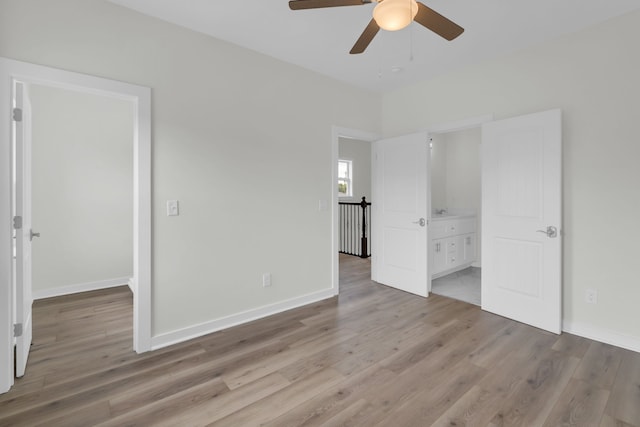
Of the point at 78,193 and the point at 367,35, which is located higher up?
the point at 367,35

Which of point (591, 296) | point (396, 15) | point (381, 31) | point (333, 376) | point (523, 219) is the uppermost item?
point (381, 31)

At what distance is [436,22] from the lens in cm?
182

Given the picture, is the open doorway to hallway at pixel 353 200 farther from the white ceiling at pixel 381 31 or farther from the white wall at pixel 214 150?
the white ceiling at pixel 381 31

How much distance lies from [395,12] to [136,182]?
2.19m

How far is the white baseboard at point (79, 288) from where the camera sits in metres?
3.84

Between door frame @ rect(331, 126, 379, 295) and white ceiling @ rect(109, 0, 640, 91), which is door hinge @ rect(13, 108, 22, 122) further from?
door frame @ rect(331, 126, 379, 295)

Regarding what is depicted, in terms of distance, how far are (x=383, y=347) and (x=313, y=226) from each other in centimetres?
157

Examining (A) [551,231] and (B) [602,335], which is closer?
(B) [602,335]

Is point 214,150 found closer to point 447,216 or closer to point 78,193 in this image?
point 78,193

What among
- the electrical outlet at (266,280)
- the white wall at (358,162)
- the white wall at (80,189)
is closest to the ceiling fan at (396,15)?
the electrical outlet at (266,280)

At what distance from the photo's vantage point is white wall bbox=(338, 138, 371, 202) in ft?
25.0

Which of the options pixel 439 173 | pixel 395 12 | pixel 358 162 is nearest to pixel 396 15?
pixel 395 12

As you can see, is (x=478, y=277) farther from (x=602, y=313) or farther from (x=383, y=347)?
(x=383, y=347)

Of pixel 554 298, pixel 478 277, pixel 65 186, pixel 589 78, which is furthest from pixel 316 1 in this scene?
pixel 478 277
